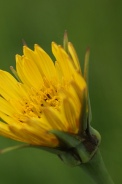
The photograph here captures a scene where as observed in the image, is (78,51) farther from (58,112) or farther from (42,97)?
(58,112)

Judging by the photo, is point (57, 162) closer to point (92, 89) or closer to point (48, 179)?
point (48, 179)

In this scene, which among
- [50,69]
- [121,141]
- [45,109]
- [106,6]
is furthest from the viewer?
[106,6]

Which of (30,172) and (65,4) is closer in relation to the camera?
(30,172)

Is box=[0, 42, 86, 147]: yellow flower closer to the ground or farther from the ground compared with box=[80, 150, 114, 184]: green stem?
farther from the ground

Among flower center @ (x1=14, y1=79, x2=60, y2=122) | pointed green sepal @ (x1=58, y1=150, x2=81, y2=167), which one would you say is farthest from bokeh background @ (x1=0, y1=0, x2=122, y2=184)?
pointed green sepal @ (x1=58, y1=150, x2=81, y2=167)

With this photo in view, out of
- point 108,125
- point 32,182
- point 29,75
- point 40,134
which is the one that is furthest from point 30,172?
point 40,134

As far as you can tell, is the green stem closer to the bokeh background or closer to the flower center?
the flower center
